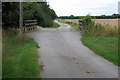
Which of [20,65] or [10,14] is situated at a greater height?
[10,14]

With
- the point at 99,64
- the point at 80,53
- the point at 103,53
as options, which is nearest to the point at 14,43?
the point at 80,53

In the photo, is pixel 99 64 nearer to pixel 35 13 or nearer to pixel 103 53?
pixel 103 53

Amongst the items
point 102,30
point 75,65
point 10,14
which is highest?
point 10,14

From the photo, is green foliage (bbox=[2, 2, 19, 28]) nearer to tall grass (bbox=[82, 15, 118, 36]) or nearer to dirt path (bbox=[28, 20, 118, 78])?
tall grass (bbox=[82, 15, 118, 36])

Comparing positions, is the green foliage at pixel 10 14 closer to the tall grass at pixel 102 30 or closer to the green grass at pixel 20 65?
the tall grass at pixel 102 30

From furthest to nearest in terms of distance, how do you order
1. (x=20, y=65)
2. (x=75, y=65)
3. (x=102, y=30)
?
(x=102, y=30)
(x=75, y=65)
(x=20, y=65)

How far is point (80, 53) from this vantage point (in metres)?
8.88

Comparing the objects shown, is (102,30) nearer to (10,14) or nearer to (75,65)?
(10,14)

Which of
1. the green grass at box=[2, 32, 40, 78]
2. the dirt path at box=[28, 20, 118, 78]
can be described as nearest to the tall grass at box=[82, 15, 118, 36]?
the dirt path at box=[28, 20, 118, 78]

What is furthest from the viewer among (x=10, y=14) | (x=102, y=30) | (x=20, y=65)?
(x=102, y=30)

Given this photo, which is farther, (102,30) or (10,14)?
(102,30)

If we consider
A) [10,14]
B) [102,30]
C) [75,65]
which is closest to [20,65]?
[75,65]

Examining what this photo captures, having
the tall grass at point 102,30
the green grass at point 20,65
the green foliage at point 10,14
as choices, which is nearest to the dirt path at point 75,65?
the green grass at point 20,65

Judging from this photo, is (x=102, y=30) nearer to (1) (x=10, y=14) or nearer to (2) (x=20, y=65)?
(1) (x=10, y=14)
